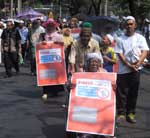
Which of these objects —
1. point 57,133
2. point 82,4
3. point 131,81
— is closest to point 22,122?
point 57,133

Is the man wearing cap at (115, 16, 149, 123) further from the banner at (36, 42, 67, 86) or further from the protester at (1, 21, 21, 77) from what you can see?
the protester at (1, 21, 21, 77)

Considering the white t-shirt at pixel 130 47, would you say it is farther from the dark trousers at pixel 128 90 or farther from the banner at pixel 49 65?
the banner at pixel 49 65

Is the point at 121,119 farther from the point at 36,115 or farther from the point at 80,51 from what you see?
the point at 36,115

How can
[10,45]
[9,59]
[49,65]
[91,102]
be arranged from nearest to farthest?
[91,102] → [49,65] → [10,45] → [9,59]

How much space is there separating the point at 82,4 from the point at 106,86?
61.0 m

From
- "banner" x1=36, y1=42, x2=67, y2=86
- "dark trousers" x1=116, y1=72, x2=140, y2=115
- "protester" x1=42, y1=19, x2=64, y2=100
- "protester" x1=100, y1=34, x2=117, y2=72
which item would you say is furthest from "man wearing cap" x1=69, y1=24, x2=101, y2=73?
"banner" x1=36, y1=42, x2=67, y2=86

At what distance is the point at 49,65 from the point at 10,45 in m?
5.83

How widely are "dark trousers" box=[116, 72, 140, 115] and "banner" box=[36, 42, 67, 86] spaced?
2.93 m

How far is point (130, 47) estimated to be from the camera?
377 inches

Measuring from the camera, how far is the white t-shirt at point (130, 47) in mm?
9578

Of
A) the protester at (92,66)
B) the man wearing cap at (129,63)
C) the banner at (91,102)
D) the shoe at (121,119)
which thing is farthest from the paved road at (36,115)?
the banner at (91,102)

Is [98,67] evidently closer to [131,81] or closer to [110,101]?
[110,101]

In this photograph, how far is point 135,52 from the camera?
9586 mm

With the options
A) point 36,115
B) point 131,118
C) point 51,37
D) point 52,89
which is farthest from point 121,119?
point 52,89
